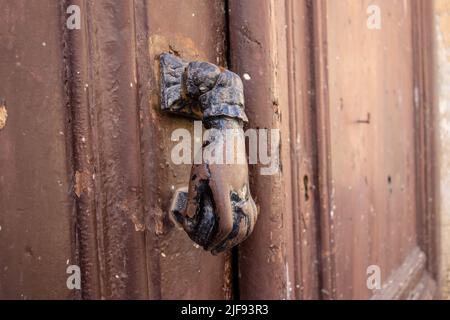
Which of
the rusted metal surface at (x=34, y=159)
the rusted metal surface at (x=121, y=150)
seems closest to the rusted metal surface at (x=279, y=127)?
the rusted metal surface at (x=121, y=150)

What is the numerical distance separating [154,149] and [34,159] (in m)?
0.12

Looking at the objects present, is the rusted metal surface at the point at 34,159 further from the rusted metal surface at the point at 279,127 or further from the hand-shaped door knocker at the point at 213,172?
the rusted metal surface at the point at 279,127

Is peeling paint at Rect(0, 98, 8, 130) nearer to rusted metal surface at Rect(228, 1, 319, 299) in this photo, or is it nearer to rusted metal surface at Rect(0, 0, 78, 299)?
rusted metal surface at Rect(0, 0, 78, 299)

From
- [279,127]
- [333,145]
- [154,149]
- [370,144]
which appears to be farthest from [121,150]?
[370,144]

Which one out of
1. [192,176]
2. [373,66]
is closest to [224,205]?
[192,176]

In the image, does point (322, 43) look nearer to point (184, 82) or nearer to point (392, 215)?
point (184, 82)

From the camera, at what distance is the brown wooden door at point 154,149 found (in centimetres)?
43

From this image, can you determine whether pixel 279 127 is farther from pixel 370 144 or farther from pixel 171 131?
pixel 370 144

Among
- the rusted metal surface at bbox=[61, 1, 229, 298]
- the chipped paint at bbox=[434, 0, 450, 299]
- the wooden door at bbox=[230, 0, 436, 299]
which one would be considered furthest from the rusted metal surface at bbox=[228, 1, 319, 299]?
the chipped paint at bbox=[434, 0, 450, 299]

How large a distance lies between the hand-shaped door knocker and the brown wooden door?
0.03 meters

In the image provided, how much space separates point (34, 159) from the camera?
0.43 m

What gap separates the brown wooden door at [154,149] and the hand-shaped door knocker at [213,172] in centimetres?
3

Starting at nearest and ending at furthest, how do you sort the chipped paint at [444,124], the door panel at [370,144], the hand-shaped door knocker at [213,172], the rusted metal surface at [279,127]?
1. the hand-shaped door knocker at [213,172]
2. the rusted metal surface at [279,127]
3. the door panel at [370,144]
4. the chipped paint at [444,124]

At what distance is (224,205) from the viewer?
0.41 m
